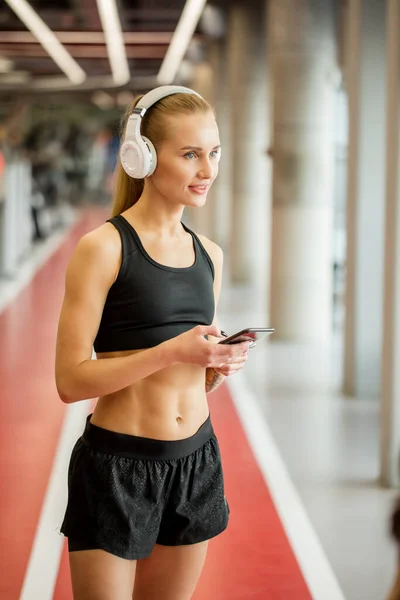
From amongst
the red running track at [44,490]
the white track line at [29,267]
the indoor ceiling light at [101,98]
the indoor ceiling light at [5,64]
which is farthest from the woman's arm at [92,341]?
the indoor ceiling light at [101,98]

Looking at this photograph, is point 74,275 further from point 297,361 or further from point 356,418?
point 297,361

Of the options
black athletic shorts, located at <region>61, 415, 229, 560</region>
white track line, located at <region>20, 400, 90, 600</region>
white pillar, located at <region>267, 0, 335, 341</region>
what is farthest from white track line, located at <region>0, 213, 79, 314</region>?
black athletic shorts, located at <region>61, 415, 229, 560</region>

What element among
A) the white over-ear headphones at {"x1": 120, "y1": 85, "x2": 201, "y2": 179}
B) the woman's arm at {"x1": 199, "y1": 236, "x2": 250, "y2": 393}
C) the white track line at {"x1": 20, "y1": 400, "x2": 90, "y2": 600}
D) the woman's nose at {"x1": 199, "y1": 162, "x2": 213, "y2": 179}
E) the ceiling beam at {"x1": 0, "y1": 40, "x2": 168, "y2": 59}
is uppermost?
the ceiling beam at {"x1": 0, "y1": 40, "x2": 168, "y2": 59}

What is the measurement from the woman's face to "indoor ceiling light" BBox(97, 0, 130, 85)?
31.2 feet

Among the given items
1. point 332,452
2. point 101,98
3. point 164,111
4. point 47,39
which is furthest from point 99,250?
point 101,98

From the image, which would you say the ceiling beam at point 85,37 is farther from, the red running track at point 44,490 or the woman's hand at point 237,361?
the woman's hand at point 237,361

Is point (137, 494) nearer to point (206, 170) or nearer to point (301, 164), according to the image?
point (206, 170)

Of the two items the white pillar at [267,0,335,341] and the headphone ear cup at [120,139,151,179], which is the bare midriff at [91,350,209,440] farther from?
the white pillar at [267,0,335,341]

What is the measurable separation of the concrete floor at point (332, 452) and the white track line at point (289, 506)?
0.05 metres

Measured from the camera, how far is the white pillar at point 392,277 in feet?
19.0

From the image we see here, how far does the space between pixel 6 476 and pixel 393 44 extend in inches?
137

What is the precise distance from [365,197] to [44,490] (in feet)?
12.3

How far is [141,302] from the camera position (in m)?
2.43

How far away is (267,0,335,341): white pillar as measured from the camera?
1126 centimetres
